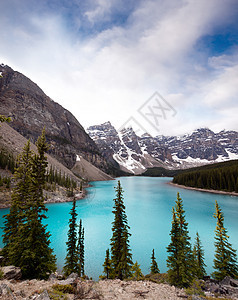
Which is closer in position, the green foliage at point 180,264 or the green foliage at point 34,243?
the green foliage at point 34,243

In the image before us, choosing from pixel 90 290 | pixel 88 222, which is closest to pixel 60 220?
pixel 88 222

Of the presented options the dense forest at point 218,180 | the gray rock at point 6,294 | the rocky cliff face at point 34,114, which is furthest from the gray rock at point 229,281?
the rocky cliff face at point 34,114

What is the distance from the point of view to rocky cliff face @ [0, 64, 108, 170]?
126m

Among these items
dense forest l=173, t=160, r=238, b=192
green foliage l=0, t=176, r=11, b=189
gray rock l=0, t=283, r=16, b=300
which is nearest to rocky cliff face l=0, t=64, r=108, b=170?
green foliage l=0, t=176, r=11, b=189

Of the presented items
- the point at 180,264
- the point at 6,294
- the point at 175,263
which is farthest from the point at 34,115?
the point at 6,294

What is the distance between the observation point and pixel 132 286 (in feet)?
27.0

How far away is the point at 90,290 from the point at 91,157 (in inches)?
7237

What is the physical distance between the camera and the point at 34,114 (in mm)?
139125

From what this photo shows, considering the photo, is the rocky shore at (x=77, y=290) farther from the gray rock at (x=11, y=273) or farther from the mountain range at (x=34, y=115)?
the mountain range at (x=34, y=115)

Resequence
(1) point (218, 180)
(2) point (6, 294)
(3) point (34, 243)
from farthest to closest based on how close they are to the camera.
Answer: (1) point (218, 180)
(3) point (34, 243)
(2) point (6, 294)

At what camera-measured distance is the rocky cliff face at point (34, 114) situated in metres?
126

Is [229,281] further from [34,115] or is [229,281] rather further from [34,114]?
[34,114]

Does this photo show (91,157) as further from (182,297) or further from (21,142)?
(182,297)

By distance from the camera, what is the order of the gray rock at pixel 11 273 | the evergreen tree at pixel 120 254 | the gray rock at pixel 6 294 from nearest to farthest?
the gray rock at pixel 6 294 < the gray rock at pixel 11 273 < the evergreen tree at pixel 120 254
